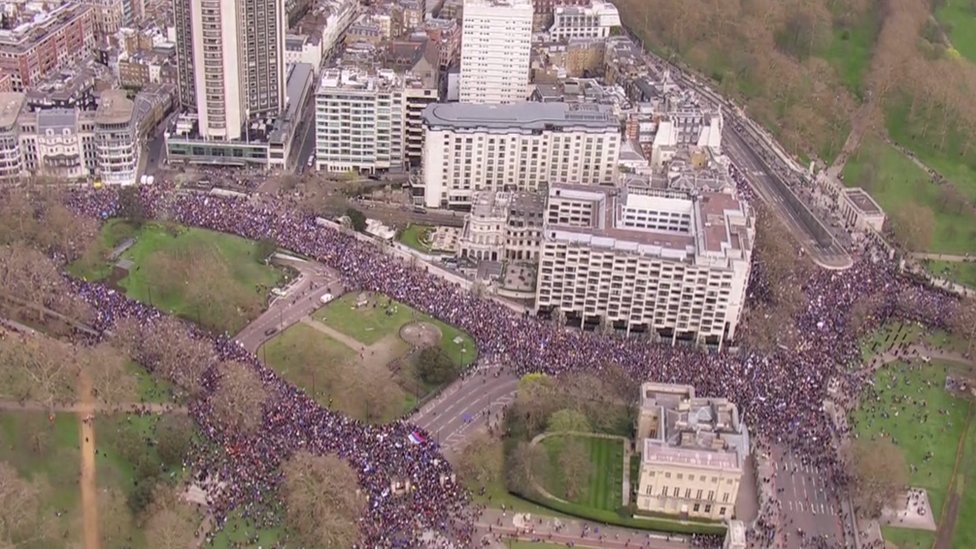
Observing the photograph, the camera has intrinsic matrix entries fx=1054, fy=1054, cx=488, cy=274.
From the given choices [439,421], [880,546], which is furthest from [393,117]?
[880,546]

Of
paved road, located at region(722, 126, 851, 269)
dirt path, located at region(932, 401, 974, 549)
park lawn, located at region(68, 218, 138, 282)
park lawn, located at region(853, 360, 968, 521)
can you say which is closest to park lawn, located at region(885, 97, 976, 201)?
paved road, located at region(722, 126, 851, 269)

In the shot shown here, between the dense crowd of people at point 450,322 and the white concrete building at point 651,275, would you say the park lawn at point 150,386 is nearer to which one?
the dense crowd of people at point 450,322

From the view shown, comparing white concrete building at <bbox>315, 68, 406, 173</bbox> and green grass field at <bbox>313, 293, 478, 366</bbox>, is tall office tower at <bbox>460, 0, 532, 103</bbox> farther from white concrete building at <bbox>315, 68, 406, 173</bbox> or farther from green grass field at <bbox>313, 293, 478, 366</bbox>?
green grass field at <bbox>313, 293, 478, 366</bbox>

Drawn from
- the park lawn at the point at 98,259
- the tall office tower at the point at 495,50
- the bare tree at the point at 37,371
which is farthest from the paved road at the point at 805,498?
the tall office tower at the point at 495,50

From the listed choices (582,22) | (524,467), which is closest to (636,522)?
(524,467)

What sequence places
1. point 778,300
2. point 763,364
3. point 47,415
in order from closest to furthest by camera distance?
point 47,415 → point 763,364 → point 778,300

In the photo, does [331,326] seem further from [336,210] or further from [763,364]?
[763,364]
